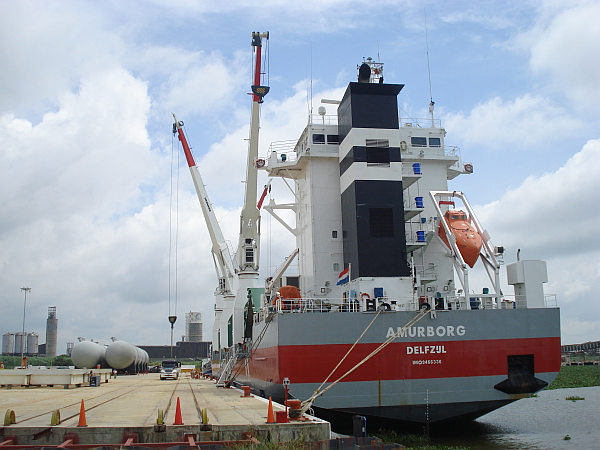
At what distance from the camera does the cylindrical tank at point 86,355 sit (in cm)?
4766

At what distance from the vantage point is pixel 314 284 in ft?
74.2

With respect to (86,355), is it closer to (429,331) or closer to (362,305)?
(362,305)

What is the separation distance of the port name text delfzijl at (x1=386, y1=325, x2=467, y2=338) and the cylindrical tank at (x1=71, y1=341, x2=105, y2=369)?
119 ft

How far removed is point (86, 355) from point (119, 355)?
2.97 meters

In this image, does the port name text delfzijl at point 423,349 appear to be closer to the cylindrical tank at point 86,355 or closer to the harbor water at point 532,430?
the harbor water at point 532,430

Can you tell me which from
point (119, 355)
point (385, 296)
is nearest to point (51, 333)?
point (119, 355)

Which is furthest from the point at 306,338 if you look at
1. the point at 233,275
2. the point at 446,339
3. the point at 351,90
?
the point at 233,275

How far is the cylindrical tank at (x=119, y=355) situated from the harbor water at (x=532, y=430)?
3203 centimetres

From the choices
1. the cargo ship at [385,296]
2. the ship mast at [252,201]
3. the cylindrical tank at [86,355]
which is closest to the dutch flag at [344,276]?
the cargo ship at [385,296]

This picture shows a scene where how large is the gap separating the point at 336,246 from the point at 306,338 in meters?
6.02

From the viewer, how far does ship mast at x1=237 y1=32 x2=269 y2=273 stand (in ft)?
105

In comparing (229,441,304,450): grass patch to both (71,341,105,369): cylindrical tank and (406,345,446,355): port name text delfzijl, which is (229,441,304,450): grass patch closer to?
(406,345,446,355): port name text delfzijl

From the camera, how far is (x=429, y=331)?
1803cm

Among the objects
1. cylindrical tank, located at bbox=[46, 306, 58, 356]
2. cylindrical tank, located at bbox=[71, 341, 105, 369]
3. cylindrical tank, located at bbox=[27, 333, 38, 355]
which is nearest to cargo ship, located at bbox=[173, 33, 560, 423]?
cylindrical tank, located at bbox=[71, 341, 105, 369]
